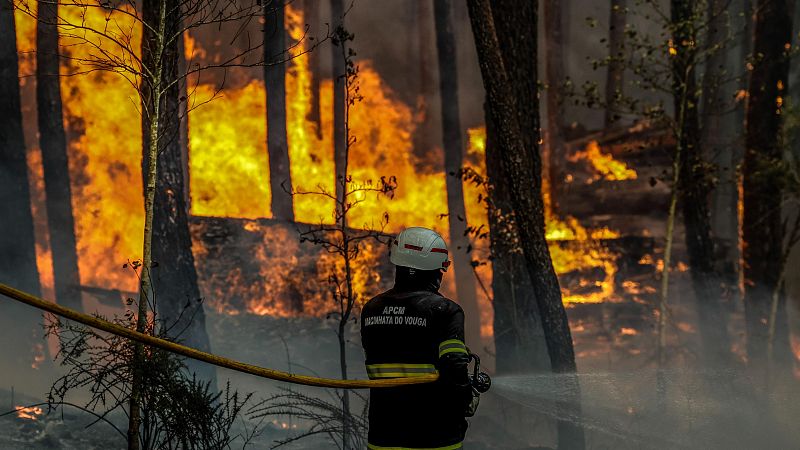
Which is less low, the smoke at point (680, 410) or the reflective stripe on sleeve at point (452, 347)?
the reflective stripe on sleeve at point (452, 347)

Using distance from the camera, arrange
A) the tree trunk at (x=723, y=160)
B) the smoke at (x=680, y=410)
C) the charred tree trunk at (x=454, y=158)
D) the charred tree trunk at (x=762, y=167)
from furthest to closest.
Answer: the charred tree trunk at (x=454, y=158), the tree trunk at (x=723, y=160), the charred tree trunk at (x=762, y=167), the smoke at (x=680, y=410)

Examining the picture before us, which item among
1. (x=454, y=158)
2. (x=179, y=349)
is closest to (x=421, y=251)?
(x=179, y=349)

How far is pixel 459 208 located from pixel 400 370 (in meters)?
14.4

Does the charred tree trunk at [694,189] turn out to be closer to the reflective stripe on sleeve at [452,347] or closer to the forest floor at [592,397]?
the forest floor at [592,397]

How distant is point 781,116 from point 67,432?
12.0 m

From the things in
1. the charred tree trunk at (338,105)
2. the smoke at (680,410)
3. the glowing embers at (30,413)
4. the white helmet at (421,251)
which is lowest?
the smoke at (680,410)

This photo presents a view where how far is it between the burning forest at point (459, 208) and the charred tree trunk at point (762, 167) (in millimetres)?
39

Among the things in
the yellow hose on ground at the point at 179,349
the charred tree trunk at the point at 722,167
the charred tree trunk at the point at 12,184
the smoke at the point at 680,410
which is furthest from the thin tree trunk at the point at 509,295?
the charred tree trunk at the point at 12,184

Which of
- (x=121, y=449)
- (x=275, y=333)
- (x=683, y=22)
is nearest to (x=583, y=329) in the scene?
(x=275, y=333)

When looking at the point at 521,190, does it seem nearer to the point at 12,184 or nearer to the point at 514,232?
the point at 514,232

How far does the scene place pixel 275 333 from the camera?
16.8 metres

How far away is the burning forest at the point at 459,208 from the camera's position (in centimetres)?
1116

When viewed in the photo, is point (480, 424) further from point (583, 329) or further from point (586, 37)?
point (586, 37)

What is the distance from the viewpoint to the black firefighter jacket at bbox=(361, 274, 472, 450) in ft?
14.8
